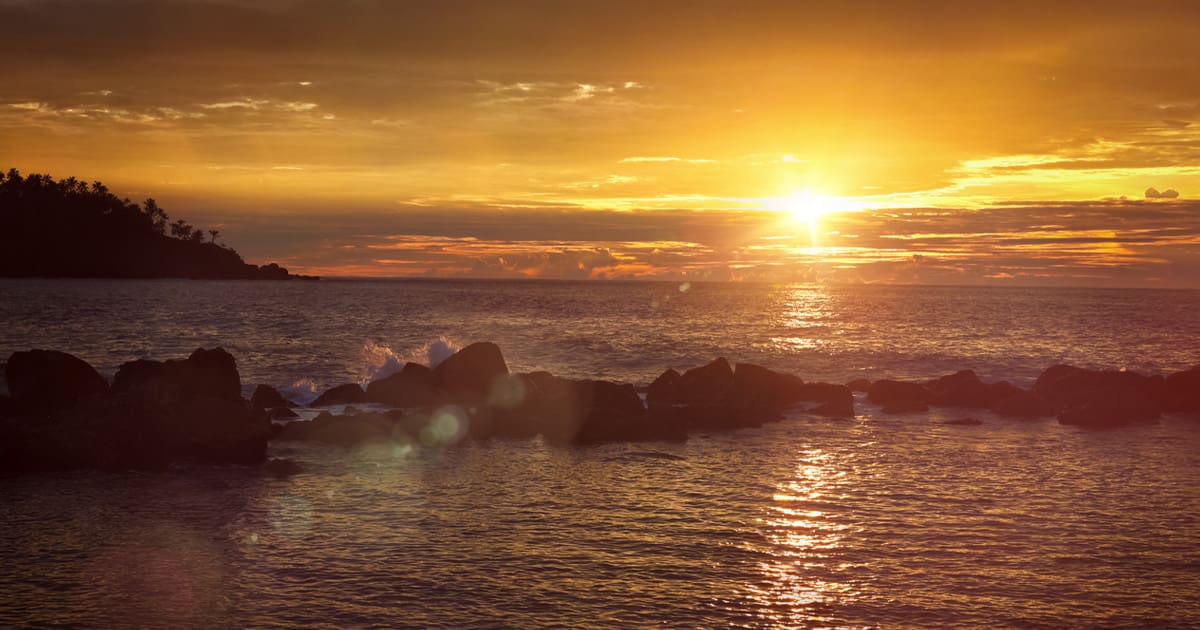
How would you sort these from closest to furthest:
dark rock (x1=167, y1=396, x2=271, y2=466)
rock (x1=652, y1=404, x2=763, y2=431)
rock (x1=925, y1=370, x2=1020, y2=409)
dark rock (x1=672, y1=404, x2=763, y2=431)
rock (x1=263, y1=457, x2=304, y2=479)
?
rock (x1=263, y1=457, x2=304, y2=479) < dark rock (x1=167, y1=396, x2=271, y2=466) < rock (x1=652, y1=404, x2=763, y2=431) < dark rock (x1=672, y1=404, x2=763, y2=431) < rock (x1=925, y1=370, x2=1020, y2=409)

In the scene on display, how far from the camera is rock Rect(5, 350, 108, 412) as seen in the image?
28953 millimetres

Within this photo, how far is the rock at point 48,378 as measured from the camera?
29.0 meters

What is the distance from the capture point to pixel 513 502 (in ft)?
67.5

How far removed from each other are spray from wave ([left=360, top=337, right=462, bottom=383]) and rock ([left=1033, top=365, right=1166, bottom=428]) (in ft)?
93.1

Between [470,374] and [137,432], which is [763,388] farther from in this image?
[137,432]

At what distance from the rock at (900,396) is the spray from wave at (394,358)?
20.9 m

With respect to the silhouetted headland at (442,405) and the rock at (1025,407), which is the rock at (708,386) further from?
the rock at (1025,407)

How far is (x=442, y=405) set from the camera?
3572 centimetres

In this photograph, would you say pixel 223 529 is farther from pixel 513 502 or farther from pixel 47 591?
pixel 513 502

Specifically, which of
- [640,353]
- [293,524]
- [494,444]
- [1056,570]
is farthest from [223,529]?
[640,353]

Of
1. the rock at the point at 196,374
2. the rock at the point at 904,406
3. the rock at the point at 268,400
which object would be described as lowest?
the rock at the point at 904,406

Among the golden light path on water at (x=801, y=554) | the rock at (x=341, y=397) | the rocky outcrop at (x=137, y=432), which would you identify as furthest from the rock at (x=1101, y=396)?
the rocky outcrop at (x=137, y=432)

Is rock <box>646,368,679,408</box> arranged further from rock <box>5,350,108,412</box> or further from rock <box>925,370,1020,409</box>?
rock <box>5,350,108,412</box>

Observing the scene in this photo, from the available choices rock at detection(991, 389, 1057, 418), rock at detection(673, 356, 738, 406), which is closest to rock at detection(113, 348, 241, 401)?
rock at detection(673, 356, 738, 406)
